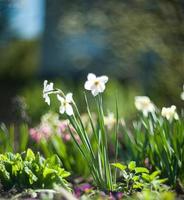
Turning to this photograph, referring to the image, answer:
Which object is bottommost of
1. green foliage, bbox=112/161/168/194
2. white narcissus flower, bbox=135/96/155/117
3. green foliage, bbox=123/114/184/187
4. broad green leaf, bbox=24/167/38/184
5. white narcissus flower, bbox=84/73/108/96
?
green foliage, bbox=112/161/168/194

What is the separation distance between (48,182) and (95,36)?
7.28 meters

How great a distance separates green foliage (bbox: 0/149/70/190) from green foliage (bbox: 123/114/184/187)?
623 mm

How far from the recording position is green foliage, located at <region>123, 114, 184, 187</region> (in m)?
3.08

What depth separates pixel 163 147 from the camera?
3084 mm

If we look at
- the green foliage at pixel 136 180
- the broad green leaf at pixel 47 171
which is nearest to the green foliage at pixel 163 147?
the green foliage at pixel 136 180

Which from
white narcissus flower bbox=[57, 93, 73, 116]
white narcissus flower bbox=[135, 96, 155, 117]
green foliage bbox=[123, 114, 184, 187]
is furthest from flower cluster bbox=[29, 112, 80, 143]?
white narcissus flower bbox=[57, 93, 73, 116]

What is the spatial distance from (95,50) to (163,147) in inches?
279

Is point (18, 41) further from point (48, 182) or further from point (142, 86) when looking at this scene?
point (48, 182)

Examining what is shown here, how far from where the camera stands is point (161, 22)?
7992mm

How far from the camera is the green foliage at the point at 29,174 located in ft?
9.17

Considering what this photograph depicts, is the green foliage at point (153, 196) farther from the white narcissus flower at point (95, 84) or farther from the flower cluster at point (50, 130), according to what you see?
the flower cluster at point (50, 130)

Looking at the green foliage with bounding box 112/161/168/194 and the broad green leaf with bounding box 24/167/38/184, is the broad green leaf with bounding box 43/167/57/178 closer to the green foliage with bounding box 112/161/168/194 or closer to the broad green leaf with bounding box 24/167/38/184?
the broad green leaf with bounding box 24/167/38/184

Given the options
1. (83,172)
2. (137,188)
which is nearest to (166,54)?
(83,172)

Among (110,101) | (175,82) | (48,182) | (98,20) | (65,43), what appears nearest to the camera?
(48,182)
